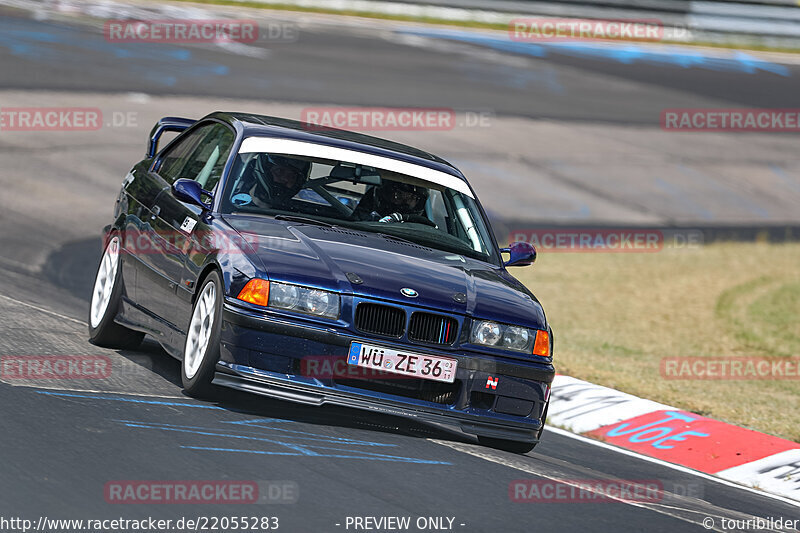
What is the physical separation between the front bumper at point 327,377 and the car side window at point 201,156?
4.80 feet

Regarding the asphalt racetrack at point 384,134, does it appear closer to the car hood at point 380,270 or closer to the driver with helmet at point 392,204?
the car hood at point 380,270

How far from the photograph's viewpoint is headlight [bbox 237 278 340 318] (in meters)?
6.55

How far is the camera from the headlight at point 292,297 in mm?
6547

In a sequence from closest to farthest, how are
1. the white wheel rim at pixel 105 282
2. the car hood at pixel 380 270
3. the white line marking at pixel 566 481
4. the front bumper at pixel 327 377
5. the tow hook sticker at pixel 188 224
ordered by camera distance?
the white line marking at pixel 566 481 → the front bumper at pixel 327 377 → the car hood at pixel 380 270 → the tow hook sticker at pixel 188 224 → the white wheel rim at pixel 105 282

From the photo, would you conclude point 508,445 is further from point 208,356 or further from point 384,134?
point 384,134

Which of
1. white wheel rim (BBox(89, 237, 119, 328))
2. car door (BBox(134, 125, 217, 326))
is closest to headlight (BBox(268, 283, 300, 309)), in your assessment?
car door (BBox(134, 125, 217, 326))

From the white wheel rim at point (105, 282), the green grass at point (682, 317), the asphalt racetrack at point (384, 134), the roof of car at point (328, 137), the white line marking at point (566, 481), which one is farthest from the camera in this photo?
the green grass at point (682, 317)

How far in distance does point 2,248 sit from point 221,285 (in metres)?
5.65

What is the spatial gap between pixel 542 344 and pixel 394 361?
930 millimetres

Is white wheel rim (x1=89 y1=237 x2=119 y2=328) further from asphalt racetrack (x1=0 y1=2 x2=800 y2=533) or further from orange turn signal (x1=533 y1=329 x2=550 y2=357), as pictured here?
orange turn signal (x1=533 y1=329 x2=550 y2=357)

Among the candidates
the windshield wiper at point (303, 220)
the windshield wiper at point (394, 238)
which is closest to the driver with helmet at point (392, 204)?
the windshield wiper at point (394, 238)

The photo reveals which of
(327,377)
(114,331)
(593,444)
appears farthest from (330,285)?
(593,444)

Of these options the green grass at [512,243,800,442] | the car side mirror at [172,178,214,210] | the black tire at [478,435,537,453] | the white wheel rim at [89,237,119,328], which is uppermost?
the car side mirror at [172,178,214,210]

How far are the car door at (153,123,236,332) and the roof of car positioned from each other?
5.1 inches
